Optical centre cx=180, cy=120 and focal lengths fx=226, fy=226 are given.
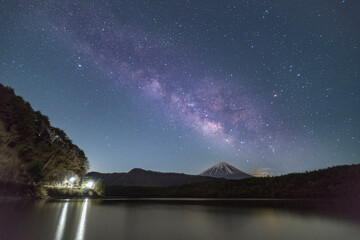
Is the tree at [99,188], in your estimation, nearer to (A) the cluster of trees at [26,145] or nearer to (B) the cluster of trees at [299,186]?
(A) the cluster of trees at [26,145]

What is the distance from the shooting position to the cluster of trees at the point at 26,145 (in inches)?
1980

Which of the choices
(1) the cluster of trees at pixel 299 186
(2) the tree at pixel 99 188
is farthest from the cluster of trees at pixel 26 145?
(1) the cluster of trees at pixel 299 186

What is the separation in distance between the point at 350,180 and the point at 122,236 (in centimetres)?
10940

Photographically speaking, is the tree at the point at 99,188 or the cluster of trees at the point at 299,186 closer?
the cluster of trees at the point at 299,186

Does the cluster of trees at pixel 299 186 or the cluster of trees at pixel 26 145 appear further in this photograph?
the cluster of trees at pixel 299 186

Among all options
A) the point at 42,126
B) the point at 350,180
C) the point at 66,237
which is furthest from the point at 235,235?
the point at 350,180

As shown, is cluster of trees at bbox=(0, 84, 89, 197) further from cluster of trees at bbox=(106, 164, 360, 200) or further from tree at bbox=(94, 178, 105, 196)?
cluster of trees at bbox=(106, 164, 360, 200)

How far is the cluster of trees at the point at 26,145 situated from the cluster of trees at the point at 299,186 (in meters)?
92.0

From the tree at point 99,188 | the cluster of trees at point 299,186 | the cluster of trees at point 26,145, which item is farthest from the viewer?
the tree at point 99,188

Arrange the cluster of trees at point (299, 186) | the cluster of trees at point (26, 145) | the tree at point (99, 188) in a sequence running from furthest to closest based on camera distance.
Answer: the tree at point (99, 188) → the cluster of trees at point (299, 186) → the cluster of trees at point (26, 145)

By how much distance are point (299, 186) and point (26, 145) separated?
112489 mm

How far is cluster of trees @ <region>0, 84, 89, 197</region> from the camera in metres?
50.3

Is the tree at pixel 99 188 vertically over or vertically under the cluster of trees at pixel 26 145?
under

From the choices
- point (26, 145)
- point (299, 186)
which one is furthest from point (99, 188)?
point (299, 186)
